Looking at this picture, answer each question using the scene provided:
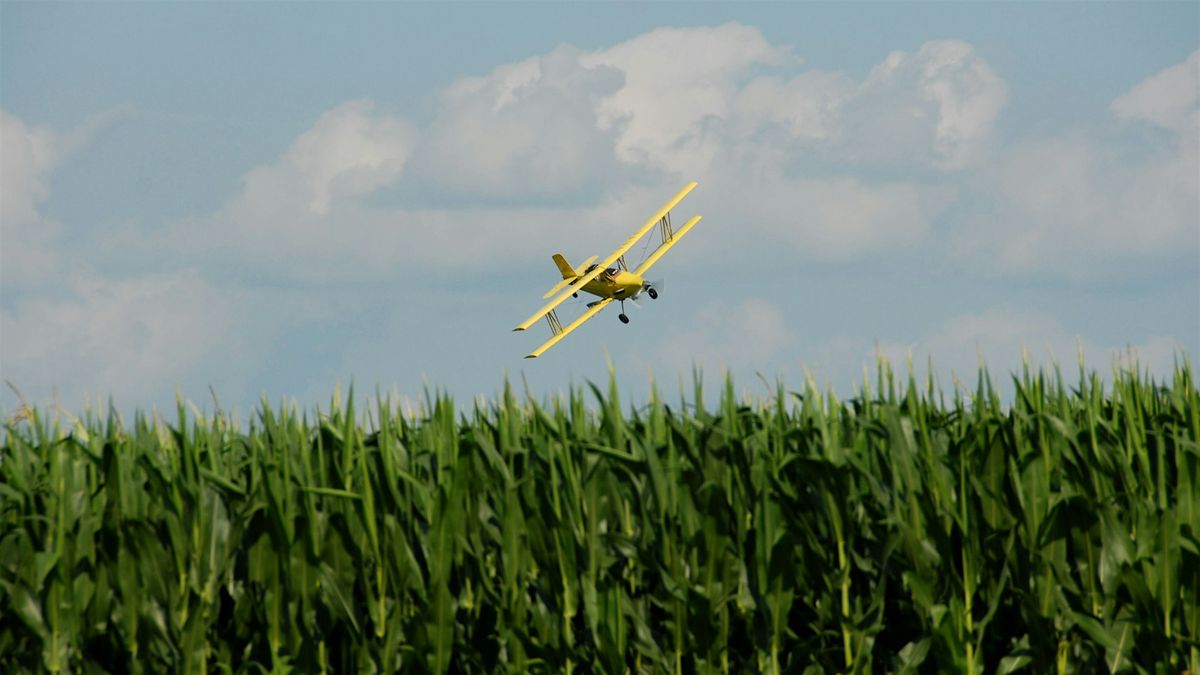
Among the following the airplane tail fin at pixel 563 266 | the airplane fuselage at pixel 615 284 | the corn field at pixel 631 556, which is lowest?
the corn field at pixel 631 556

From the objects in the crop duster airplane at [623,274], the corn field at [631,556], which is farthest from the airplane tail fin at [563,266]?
the corn field at [631,556]

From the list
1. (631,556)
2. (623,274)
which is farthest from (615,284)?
(631,556)

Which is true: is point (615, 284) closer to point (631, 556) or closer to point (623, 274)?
point (623, 274)

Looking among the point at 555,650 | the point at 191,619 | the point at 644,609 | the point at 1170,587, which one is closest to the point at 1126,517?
the point at 1170,587

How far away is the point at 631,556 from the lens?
8945mm

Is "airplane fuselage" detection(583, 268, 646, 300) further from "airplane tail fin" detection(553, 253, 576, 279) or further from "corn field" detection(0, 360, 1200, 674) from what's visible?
"corn field" detection(0, 360, 1200, 674)

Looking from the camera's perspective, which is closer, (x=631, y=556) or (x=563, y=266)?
(x=631, y=556)

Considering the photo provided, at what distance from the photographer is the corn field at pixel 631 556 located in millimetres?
8875

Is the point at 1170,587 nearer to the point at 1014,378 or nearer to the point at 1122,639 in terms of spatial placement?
the point at 1122,639

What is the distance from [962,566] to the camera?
360 inches

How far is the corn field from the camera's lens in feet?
29.1

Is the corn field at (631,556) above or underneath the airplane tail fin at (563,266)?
underneath

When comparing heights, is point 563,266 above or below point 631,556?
above

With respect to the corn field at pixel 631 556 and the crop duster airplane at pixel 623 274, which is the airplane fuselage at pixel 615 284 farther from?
the corn field at pixel 631 556
